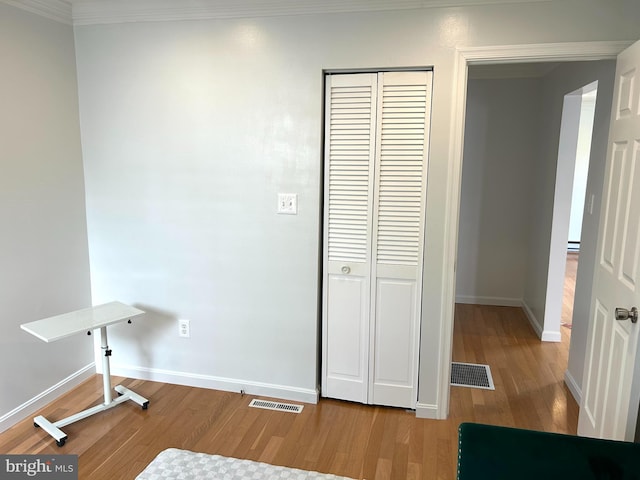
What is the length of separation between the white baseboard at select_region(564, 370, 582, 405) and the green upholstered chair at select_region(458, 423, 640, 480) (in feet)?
5.92

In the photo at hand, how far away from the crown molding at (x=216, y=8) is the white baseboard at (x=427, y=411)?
2.19 metres

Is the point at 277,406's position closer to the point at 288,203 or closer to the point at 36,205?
the point at 288,203

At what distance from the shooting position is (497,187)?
15.7 feet

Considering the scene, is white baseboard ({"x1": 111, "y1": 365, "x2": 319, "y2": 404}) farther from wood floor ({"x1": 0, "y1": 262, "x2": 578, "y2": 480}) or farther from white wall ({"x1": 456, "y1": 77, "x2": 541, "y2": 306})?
white wall ({"x1": 456, "y1": 77, "x2": 541, "y2": 306})

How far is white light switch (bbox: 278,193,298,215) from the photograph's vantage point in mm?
2736

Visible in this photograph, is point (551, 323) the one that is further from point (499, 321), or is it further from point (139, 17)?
point (139, 17)

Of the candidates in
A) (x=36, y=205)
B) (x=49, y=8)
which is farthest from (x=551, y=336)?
(x=49, y=8)

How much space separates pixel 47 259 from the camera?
9.25 ft

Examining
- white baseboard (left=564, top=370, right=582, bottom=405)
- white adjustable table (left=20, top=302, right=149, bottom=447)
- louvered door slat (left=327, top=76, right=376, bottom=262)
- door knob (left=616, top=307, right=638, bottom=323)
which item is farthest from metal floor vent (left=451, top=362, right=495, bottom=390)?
white adjustable table (left=20, top=302, right=149, bottom=447)

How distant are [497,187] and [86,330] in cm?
396

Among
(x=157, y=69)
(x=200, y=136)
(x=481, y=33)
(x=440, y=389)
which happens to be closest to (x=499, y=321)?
(x=440, y=389)

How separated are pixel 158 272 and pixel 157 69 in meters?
1.26

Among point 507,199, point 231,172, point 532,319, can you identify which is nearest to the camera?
point 231,172

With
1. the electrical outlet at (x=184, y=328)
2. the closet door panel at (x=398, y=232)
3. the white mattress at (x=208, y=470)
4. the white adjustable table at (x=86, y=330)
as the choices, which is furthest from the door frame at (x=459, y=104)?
the white adjustable table at (x=86, y=330)
